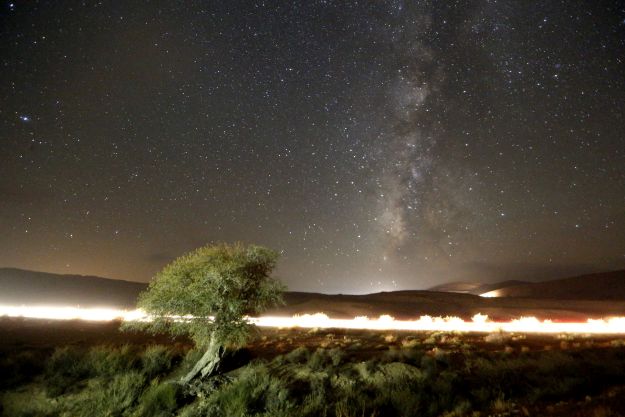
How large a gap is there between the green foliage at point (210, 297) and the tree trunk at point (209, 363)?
31cm

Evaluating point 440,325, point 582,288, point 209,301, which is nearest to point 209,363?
point 209,301

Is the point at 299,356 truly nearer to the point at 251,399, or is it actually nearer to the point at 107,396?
the point at 251,399

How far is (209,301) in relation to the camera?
1580 centimetres

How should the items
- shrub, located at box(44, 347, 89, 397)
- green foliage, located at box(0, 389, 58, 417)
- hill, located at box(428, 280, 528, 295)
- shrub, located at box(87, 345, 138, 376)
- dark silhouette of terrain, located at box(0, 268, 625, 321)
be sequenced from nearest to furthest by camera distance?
1. green foliage, located at box(0, 389, 58, 417)
2. shrub, located at box(44, 347, 89, 397)
3. shrub, located at box(87, 345, 138, 376)
4. dark silhouette of terrain, located at box(0, 268, 625, 321)
5. hill, located at box(428, 280, 528, 295)

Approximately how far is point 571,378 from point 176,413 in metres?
13.2

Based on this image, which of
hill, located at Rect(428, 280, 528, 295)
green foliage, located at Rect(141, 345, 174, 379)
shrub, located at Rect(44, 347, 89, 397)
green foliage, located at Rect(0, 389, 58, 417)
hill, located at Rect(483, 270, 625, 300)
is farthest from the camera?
hill, located at Rect(428, 280, 528, 295)

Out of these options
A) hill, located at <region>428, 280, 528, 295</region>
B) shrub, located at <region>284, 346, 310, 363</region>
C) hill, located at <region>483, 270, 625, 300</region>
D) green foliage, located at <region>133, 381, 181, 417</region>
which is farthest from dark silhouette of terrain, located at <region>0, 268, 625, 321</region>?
hill, located at <region>428, 280, 528, 295</region>

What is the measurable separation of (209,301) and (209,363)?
2.55 meters

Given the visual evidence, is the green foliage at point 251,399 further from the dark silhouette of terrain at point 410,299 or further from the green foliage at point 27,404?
the dark silhouette of terrain at point 410,299

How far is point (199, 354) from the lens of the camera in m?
18.1

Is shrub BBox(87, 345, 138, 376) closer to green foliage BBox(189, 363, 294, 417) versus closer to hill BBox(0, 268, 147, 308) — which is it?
green foliage BBox(189, 363, 294, 417)

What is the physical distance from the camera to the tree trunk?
15234mm

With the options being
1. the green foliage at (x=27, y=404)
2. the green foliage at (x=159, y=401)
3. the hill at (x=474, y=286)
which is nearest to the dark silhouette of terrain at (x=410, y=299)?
the green foliage at (x=159, y=401)

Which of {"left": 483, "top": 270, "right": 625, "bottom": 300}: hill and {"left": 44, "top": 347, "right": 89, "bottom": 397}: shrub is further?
{"left": 483, "top": 270, "right": 625, "bottom": 300}: hill
